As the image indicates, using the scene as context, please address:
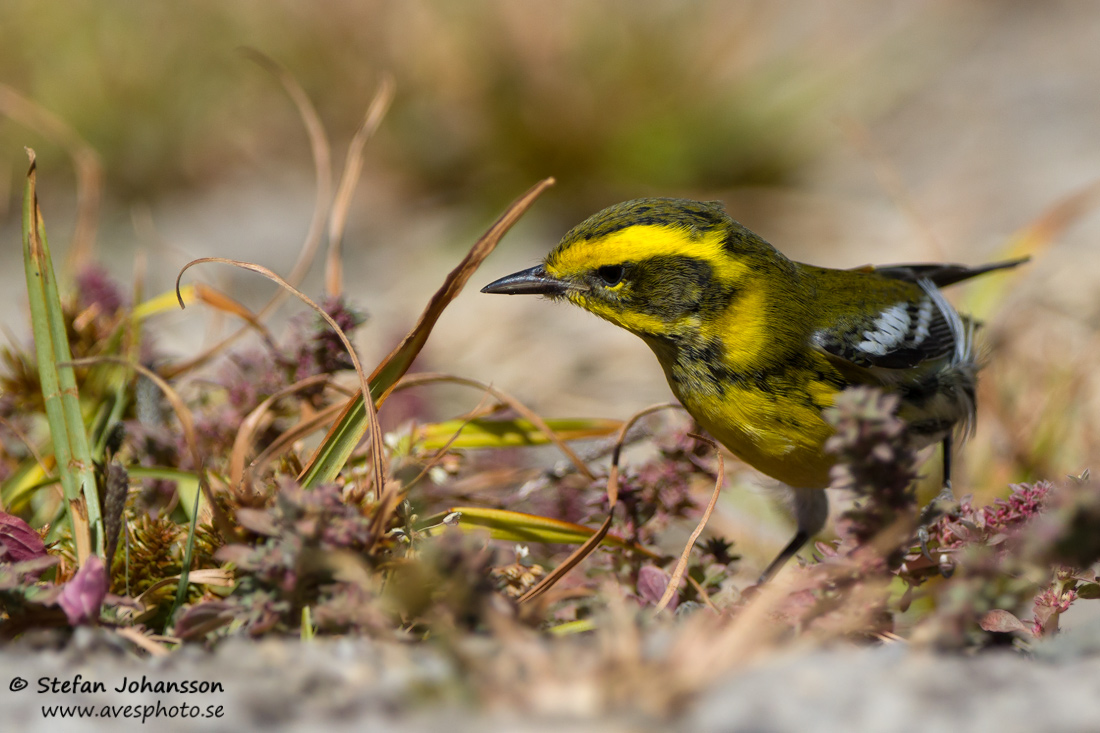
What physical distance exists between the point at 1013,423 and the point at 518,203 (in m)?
2.71

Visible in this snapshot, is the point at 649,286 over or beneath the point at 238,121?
beneath

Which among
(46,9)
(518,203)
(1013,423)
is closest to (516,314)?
(1013,423)

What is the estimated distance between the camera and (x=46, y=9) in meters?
7.94

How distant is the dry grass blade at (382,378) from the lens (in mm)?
2133

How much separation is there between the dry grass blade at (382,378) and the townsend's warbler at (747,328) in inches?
25.9

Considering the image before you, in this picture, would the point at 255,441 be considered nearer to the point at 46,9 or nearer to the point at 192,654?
the point at 192,654

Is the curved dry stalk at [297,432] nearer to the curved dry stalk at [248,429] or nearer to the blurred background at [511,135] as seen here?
the curved dry stalk at [248,429]

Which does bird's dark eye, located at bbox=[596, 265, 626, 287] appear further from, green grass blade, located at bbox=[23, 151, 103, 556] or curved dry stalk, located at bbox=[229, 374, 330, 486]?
green grass blade, located at bbox=[23, 151, 103, 556]

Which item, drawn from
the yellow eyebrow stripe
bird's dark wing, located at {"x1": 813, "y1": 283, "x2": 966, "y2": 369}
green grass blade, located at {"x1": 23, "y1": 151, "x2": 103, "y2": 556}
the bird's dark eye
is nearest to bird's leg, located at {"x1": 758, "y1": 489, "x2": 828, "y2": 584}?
bird's dark wing, located at {"x1": 813, "y1": 283, "x2": 966, "y2": 369}

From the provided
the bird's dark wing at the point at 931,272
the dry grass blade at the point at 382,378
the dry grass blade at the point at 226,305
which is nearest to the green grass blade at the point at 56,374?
the dry grass blade at the point at 382,378

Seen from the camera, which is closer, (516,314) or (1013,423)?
(1013,423)

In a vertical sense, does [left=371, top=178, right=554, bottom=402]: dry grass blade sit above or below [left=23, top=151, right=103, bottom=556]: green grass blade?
above

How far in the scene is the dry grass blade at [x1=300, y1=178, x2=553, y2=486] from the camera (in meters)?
2.13

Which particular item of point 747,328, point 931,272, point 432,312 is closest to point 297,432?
point 432,312
